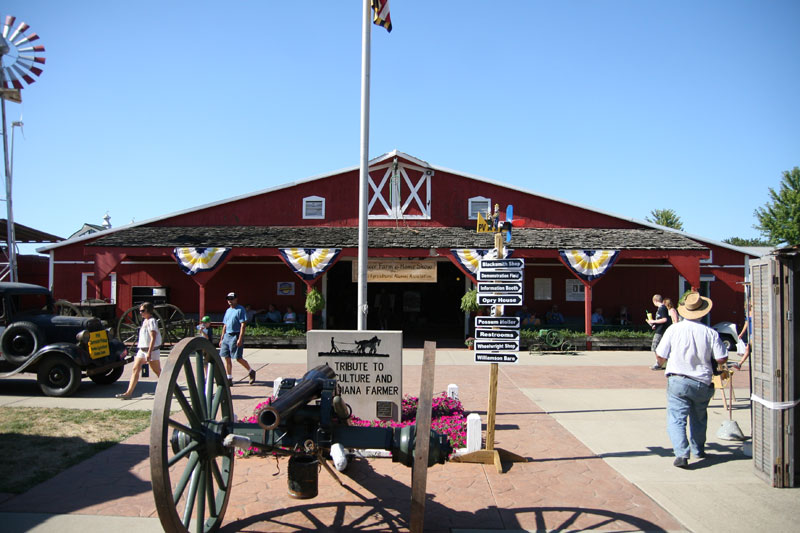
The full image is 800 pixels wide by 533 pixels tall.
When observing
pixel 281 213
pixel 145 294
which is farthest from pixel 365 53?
pixel 145 294

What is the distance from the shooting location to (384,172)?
63.7 feet

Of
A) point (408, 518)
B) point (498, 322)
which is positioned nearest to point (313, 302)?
point (498, 322)

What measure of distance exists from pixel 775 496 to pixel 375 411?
439cm

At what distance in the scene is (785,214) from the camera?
42469 mm

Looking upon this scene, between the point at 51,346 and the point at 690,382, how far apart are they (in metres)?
9.69

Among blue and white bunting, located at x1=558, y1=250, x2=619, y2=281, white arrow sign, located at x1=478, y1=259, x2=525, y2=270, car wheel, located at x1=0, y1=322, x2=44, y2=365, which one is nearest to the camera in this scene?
white arrow sign, located at x1=478, y1=259, x2=525, y2=270

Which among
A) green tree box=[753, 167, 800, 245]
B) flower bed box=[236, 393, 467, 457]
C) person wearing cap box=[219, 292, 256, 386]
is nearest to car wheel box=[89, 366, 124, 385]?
person wearing cap box=[219, 292, 256, 386]

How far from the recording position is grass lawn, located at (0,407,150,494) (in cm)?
541

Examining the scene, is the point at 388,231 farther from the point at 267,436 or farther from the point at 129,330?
the point at 267,436

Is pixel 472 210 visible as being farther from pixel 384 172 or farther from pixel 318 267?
pixel 318 267

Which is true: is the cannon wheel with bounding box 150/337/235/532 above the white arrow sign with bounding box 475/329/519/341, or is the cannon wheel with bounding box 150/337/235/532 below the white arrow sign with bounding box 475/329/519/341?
below

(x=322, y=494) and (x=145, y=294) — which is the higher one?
(x=145, y=294)

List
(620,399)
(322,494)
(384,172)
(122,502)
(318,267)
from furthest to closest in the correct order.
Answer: (384,172) < (318,267) < (620,399) < (322,494) < (122,502)

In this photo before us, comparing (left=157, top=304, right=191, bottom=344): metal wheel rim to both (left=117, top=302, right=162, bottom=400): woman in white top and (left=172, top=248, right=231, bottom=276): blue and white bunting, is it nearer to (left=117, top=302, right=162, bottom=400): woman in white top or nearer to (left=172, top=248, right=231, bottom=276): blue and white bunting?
(left=172, top=248, right=231, bottom=276): blue and white bunting
